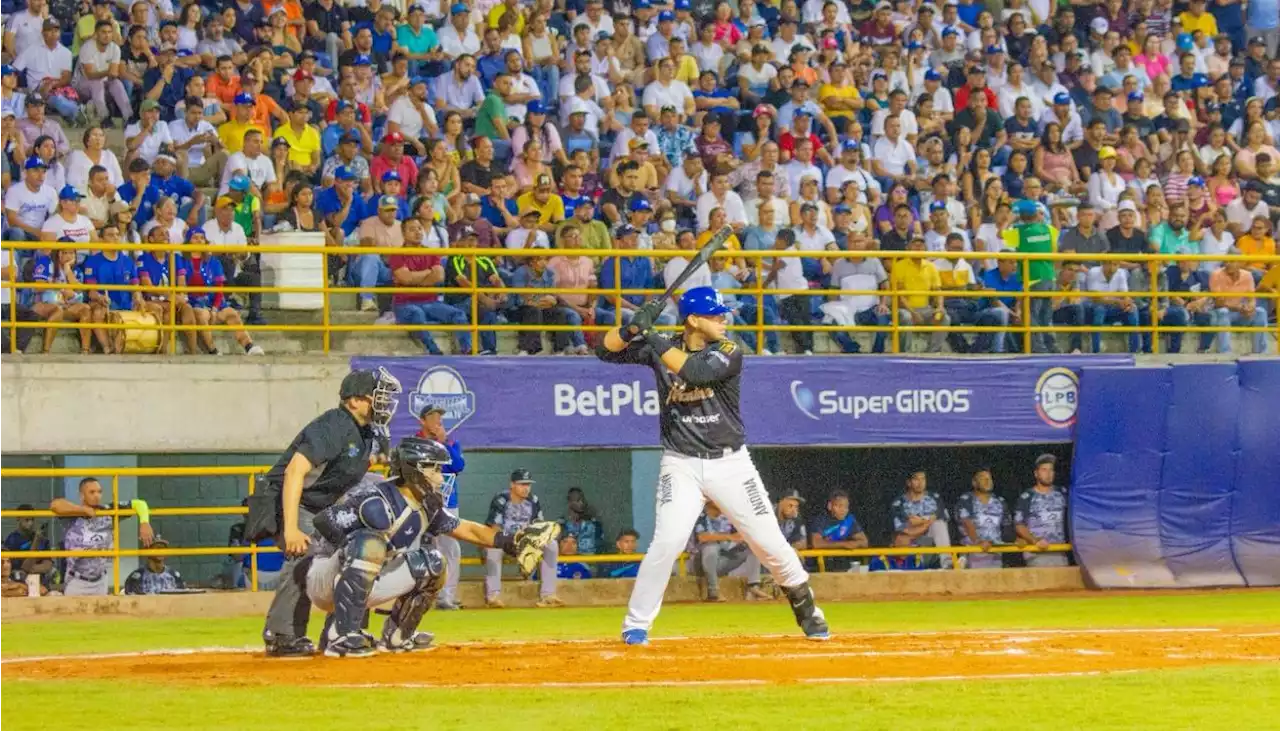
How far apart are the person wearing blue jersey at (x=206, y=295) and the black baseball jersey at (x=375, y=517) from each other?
761 centimetres

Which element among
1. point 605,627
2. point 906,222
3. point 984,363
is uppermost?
point 906,222

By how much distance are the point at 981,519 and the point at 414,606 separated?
9860 millimetres

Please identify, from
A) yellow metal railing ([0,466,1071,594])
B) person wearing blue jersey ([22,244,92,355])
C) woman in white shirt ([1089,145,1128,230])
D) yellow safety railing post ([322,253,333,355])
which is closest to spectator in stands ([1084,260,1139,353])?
woman in white shirt ([1089,145,1128,230])

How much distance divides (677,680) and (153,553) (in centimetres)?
853

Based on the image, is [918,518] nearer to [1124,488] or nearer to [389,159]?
[1124,488]

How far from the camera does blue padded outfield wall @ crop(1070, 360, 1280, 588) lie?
20250mm

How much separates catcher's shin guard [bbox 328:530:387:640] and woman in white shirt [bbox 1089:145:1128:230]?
14819mm

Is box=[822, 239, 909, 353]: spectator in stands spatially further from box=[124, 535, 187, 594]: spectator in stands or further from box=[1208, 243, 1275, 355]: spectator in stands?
box=[124, 535, 187, 594]: spectator in stands

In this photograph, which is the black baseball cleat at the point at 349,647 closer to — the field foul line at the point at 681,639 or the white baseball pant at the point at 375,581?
the white baseball pant at the point at 375,581

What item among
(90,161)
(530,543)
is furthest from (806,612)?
(90,161)

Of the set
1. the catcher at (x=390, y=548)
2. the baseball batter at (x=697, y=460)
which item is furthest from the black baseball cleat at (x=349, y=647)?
the baseball batter at (x=697, y=460)

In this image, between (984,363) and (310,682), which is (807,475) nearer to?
(984,363)

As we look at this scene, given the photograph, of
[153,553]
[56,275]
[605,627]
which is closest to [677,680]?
[605,627]

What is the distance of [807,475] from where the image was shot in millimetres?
22094
